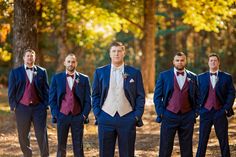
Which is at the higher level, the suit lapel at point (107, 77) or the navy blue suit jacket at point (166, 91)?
the suit lapel at point (107, 77)

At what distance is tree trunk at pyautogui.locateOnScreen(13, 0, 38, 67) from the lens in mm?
12953

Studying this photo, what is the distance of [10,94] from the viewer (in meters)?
8.77

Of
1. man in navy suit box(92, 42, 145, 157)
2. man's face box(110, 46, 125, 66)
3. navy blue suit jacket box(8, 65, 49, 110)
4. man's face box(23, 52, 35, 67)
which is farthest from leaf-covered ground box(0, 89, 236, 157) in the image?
man's face box(110, 46, 125, 66)

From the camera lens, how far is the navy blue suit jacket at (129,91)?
22.7ft

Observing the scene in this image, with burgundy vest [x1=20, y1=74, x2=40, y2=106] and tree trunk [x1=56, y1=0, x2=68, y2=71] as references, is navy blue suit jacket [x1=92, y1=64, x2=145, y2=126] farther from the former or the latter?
tree trunk [x1=56, y1=0, x2=68, y2=71]

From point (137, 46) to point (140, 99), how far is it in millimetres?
38923

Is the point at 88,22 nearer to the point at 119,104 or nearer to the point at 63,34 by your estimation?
the point at 63,34

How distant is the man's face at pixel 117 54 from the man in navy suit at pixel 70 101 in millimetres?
1552

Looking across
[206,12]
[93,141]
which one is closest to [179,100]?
[93,141]

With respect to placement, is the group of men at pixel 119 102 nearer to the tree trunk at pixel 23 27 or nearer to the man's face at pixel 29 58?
the man's face at pixel 29 58

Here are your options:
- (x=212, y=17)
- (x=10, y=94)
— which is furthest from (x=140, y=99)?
(x=212, y=17)

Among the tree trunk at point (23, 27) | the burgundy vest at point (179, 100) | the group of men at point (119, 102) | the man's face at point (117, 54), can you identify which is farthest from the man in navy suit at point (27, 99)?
the tree trunk at point (23, 27)

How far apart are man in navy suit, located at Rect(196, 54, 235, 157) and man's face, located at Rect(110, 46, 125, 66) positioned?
7.26 feet

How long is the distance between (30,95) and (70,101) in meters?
0.87
